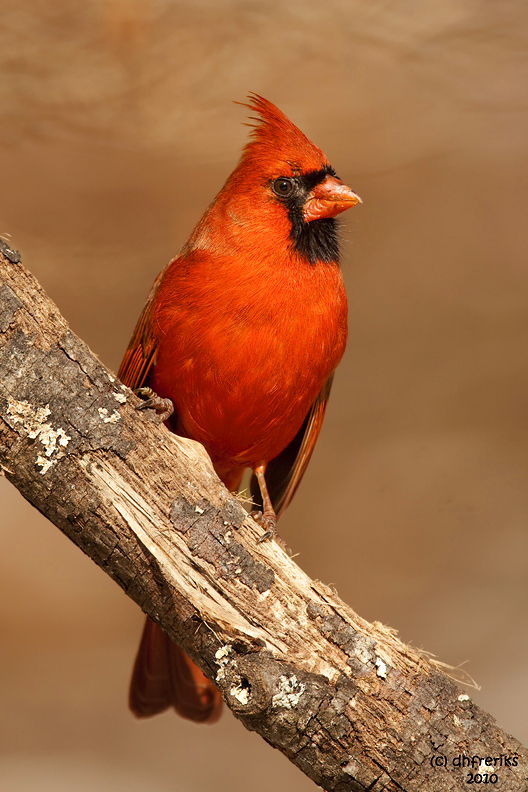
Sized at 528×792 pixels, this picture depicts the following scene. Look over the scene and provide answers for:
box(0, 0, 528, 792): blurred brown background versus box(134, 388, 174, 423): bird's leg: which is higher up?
box(0, 0, 528, 792): blurred brown background

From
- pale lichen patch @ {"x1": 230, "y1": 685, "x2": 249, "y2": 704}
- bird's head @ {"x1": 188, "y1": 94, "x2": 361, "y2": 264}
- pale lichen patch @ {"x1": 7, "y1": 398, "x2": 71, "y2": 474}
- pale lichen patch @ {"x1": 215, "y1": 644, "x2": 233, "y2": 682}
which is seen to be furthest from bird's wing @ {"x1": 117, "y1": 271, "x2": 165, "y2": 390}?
pale lichen patch @ {"x1": 230, "y1": 685, "x2": 249, "y2": 704}

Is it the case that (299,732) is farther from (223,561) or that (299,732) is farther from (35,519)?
(35,519)

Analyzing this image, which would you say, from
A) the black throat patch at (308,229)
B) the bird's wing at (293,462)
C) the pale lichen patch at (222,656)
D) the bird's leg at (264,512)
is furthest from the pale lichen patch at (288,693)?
the black throat patch at (308,229)

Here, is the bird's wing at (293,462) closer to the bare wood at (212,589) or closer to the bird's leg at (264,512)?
the bird's leg at (264,512)

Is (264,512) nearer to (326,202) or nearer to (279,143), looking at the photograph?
(326,202)

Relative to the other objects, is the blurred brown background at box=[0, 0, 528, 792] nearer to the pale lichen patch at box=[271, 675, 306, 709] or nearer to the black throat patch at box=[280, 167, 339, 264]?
the black throat patch at box=[280, 167, 339, 264]

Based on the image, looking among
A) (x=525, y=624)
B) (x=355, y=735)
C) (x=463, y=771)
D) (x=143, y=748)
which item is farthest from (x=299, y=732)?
(x=525, y=624)

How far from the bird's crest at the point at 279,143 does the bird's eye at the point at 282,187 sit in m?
0.07

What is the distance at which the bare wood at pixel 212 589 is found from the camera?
187 centimetres

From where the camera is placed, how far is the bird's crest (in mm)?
2654

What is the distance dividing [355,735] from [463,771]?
1.03 ft

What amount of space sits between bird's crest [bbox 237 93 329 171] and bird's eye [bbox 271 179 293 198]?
7 centimetres

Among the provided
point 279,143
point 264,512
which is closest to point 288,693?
point 264,512

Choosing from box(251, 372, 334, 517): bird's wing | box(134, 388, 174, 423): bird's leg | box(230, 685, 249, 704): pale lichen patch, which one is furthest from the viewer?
box(251, 372, 334, 517): bird's wing
